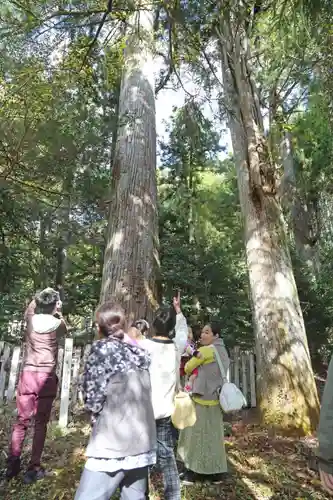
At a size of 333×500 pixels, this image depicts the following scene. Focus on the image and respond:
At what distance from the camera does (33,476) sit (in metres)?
3.34

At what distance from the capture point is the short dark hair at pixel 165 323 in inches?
123

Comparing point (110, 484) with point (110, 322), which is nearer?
point (110, 484)

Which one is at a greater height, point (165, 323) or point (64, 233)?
point (64, 233)

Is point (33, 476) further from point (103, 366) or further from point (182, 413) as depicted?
point (103, 366)

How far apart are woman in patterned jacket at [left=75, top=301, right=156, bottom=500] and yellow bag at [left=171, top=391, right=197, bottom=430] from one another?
93cm

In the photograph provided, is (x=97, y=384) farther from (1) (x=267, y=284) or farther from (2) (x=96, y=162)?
(2) (x=96, y=162)

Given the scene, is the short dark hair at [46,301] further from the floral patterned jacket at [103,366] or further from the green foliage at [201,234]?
the green foliage at [201,234]

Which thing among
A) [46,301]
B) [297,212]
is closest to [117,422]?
[46,301]

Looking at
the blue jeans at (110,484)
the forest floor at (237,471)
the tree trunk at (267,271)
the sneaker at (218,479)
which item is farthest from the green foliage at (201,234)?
the blue jeans at (110,484)

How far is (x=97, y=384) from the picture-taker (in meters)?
2.10

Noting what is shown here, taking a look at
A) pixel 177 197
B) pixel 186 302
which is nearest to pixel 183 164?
pixel 177 197

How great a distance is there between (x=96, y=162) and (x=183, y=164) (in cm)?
858

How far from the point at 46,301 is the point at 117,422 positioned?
1714mm

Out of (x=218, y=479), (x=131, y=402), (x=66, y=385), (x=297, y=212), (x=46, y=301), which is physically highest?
(x=297, y=212)
